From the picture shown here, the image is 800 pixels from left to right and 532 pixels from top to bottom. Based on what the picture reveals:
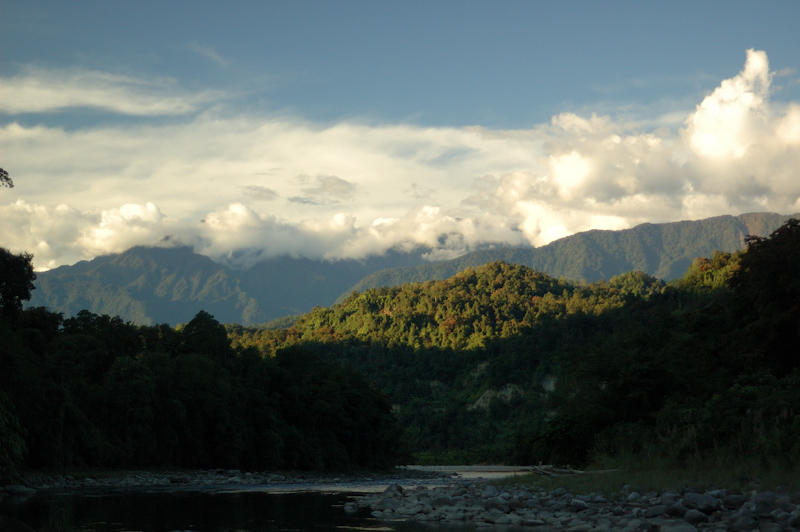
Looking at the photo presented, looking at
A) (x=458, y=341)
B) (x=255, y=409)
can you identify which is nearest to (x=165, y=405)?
(x=255, y=409)

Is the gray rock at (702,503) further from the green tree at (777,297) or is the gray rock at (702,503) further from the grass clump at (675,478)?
the green tree at (777,297)

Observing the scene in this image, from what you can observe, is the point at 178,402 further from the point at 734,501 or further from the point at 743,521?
the point at 743,521

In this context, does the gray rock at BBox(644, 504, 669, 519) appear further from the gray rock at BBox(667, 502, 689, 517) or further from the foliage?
the foliage

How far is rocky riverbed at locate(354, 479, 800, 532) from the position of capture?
15459 mm

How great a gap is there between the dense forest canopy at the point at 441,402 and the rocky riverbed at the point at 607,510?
13.9 ft

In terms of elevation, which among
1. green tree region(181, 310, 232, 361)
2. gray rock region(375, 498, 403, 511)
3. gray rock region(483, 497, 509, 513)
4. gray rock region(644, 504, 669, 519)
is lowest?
gray rock region(375, 498, 403, 511)

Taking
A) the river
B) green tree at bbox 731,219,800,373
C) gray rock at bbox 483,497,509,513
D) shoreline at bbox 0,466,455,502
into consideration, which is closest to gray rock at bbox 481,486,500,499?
gray rock at bbox 483,497,509,513

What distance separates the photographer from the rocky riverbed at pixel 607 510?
1546 cm

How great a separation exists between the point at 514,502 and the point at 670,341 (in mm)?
15605

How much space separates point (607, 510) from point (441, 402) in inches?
4698

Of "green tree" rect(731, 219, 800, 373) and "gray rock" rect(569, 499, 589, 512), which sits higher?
"green tree" rect(731, 219, 800, 373)

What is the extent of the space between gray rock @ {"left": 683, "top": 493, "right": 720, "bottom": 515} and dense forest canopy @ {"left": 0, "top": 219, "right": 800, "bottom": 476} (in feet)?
14.5

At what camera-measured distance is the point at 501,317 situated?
16462 cm

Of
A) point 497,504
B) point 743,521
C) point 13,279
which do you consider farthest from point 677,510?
point 13,279
